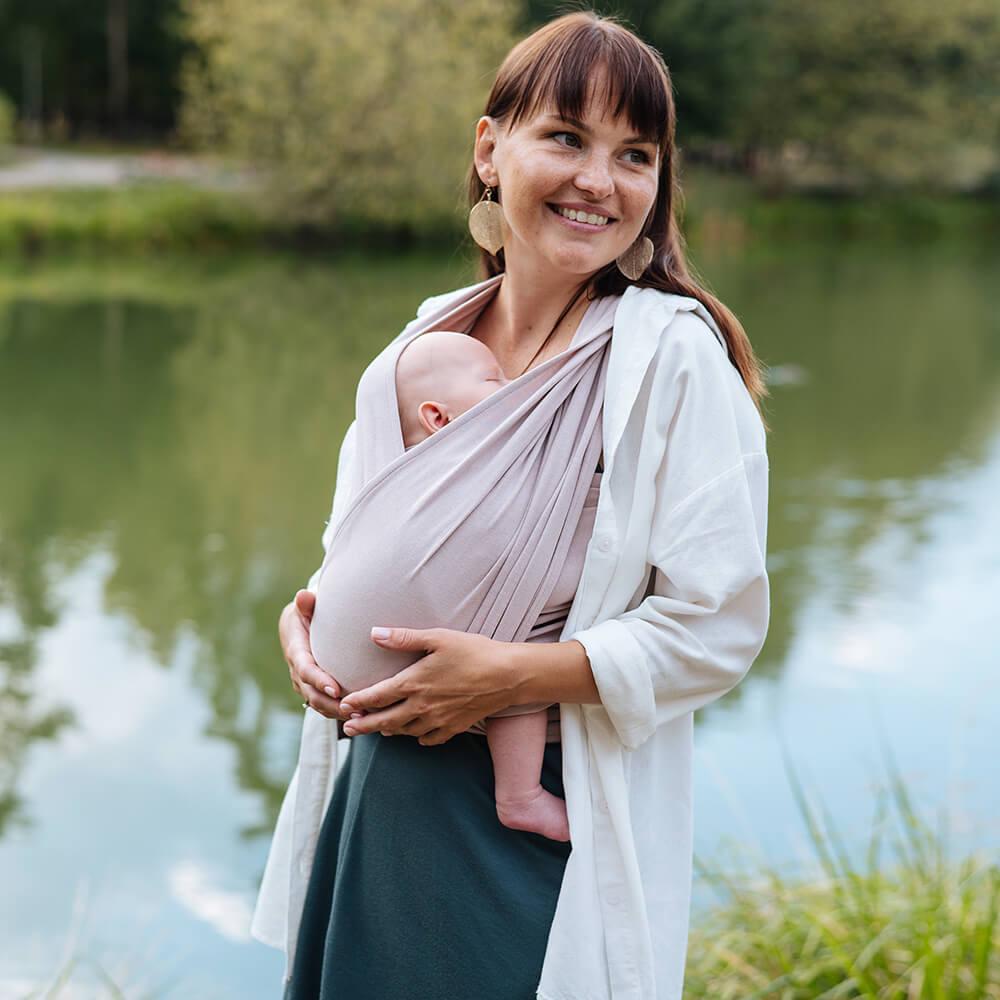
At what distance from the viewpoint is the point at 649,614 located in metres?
1.31

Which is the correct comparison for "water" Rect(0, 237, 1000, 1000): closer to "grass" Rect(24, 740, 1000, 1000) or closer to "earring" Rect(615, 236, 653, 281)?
"grass" Rect(24, 740, 1000, 1000)

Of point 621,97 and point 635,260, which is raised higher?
point 621,97

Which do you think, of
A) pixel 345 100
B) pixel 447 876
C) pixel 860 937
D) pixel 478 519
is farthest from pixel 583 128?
pixel 345 100

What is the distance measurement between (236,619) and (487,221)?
3746mm

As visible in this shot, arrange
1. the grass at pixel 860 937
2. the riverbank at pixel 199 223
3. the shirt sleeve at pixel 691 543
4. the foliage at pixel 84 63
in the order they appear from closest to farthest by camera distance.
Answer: the shirt sleeve at pixel 691 543, the grass at pixel 860 937, the riverbank at pixel 199 223, the foliage at pixel 84 63

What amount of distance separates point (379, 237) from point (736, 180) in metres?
10.2

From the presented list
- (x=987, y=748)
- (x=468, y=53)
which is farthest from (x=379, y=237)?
(x=987, y=748)

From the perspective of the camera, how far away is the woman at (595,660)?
1292 millimetres

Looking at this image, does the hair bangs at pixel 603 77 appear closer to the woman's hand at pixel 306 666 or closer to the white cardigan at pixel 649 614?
the white cardigan at pixel 649 614

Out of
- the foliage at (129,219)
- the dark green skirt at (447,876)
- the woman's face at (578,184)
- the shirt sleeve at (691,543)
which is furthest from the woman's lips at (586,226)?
the foliage at (129,219)

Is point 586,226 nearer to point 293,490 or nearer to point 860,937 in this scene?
point 860,937

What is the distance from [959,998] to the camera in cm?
199

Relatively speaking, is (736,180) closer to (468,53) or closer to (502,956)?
(468,53)

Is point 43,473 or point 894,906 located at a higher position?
point 43,473
